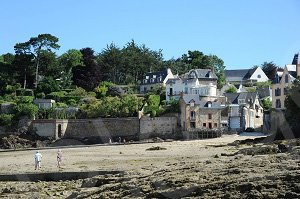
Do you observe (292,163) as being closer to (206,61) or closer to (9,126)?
(9,126)

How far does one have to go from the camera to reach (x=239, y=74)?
98312 mm

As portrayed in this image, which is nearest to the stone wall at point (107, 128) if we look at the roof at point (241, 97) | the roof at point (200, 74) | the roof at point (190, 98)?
the roof at point (190, 98)

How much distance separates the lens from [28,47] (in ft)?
251

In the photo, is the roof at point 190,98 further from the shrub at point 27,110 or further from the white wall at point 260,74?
the white wall at point 260,74

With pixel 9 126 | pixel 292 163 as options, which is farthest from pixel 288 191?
pixel 9 126

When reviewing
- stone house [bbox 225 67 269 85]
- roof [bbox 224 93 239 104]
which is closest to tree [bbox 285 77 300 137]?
roof [bbox 224 93 239 104]

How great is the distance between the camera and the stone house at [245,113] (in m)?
57.6

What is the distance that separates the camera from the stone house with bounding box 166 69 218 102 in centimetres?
6519

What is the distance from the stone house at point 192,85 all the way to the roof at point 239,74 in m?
27.2

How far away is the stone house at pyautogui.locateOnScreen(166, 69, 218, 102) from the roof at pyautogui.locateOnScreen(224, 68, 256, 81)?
27181 mm

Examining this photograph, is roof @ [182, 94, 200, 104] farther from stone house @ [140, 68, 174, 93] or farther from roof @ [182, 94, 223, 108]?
stone house @ [140, 68, 174, 93]

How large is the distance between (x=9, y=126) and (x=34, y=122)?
2.80 metres

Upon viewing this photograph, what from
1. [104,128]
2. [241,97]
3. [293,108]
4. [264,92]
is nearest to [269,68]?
[264,92]

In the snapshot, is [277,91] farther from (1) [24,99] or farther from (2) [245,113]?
(1) [24,99]
